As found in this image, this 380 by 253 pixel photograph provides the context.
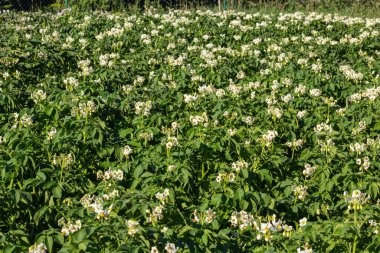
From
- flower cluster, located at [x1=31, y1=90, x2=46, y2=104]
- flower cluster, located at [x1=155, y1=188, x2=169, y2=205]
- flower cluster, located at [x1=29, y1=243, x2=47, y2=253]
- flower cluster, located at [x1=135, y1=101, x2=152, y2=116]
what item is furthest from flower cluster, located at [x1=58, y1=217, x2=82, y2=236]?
flower cluster, located at [x1=31, y1=90, x2=46, y2=104]

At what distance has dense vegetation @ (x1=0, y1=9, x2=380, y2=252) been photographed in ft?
11.5

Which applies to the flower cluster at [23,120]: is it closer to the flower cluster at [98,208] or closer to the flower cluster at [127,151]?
the flower cluster at [127,151]

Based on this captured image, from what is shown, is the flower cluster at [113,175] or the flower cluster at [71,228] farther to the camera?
the flower cluster at [113,175]

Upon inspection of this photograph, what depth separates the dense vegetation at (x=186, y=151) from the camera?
3520 mm

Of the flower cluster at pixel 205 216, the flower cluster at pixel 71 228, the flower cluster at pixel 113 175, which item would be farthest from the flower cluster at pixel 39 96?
the flower cluster at pixel 71 228

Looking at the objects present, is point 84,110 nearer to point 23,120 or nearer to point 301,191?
point 23,120

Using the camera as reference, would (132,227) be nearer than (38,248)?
No

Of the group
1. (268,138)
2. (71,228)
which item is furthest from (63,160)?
(268,138)

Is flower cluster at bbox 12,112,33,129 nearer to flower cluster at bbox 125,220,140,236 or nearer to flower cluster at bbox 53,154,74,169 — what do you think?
flower cluster at bbox 53,154,74,169

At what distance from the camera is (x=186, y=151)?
4633 millimetres

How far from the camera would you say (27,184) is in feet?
13.5

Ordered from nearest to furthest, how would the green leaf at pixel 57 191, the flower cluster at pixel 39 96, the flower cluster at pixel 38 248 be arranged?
the flower cluster at pixel 38 248, the green leaf at pixel 57 191, the flower cluster at pixel 39 96

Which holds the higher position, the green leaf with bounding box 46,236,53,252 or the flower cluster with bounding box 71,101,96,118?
the flower cluster with bounding box 71,101,96,118

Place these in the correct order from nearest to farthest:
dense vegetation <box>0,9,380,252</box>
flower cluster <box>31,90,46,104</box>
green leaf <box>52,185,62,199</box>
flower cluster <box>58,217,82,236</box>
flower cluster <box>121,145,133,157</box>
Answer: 1. flower cluster <box>58,217,82,236</box>
2. dense vegetation <box>0,9,380,252</box>
3. green leaf <box>52,185,62,199</box>
4. flower cluster <box>121,145,133,157</box>
5. flower cluster <box>31,90,46,104</box>
